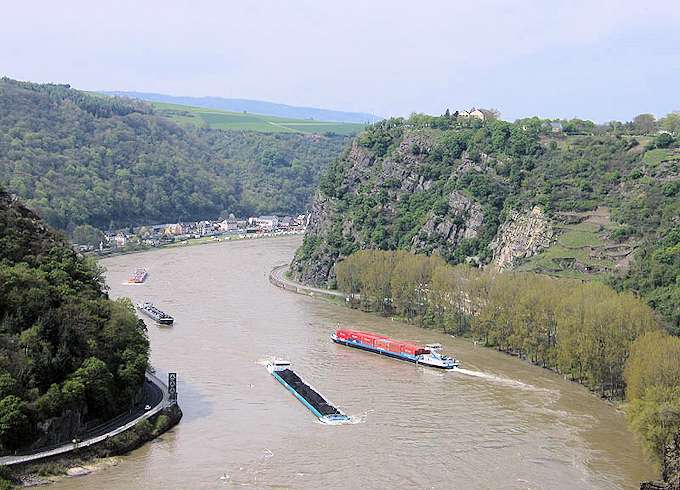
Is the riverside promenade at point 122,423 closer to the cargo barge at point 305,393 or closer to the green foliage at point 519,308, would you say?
the cargo barge at point 305,393

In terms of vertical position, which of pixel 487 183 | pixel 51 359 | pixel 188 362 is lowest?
pixel 188 362

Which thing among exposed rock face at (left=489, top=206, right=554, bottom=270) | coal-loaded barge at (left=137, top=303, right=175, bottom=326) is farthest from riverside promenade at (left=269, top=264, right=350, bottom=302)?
coal-loaded barge at (left=137, top=303, right=175, bottom=326)

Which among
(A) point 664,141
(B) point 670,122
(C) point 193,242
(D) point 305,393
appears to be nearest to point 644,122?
(B) point 670,122

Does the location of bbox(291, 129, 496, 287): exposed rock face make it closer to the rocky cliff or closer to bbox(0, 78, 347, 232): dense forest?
the rocky cliff

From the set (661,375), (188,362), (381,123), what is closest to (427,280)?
(188,362)

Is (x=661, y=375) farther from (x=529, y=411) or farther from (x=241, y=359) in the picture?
(x=241, y=359)

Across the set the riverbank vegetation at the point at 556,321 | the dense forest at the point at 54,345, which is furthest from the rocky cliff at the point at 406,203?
the dense forest at the point at 54,345

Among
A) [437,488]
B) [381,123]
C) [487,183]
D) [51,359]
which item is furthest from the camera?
[381,123]
